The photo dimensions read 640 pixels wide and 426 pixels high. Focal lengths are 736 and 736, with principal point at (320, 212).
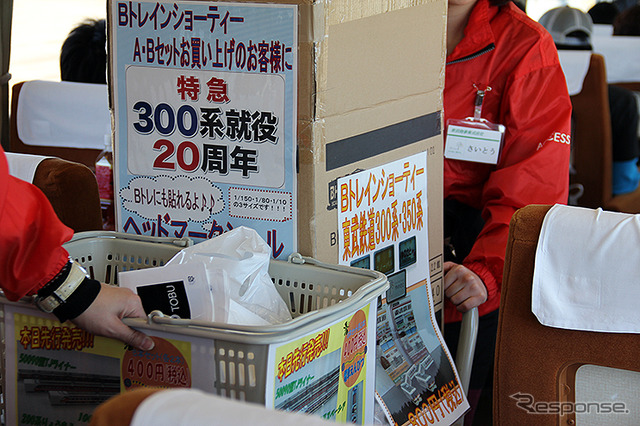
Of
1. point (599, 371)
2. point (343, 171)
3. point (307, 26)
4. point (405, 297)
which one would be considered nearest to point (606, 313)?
point (599, 371)

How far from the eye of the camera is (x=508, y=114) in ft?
A: 5.39

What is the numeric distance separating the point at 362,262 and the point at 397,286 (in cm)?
11

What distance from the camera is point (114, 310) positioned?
962mm

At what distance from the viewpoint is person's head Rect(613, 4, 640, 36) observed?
4723 millimetres

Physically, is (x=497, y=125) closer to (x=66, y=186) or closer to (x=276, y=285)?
(x=276, y=285)

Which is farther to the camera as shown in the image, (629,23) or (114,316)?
(629,23)

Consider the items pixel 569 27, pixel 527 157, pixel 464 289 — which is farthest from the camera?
pixel 569 27

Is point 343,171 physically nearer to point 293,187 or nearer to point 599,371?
point 293,187

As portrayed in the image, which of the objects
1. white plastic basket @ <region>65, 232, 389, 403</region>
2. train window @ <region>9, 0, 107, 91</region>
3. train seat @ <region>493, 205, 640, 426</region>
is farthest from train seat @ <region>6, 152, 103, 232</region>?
train window @ <region>9, 0, 107, 91</region>

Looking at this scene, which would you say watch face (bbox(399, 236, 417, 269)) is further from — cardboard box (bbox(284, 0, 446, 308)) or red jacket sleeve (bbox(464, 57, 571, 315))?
red jacket sleeve (bbox(464, 57, 571, 315))

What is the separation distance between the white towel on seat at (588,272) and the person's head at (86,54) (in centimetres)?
212

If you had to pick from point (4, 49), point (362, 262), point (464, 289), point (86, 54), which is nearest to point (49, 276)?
point (362, 262)

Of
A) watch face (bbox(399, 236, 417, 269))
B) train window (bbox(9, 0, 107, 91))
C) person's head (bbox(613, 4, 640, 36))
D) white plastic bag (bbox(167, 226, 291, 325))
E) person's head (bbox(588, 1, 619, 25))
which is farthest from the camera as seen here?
train window (bbox(9, 0, 107, 91))

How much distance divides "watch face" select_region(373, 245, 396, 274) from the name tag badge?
0.47 meters
